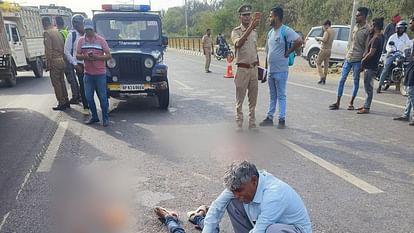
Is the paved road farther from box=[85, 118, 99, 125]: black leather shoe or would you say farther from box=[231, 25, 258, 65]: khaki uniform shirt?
box=[231, 25, 258, 65]: khaki uniform shirt

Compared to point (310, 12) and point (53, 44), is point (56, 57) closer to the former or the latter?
point (53, 44)

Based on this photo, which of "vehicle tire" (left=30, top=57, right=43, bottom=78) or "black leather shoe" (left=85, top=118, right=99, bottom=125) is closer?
"black leather shoe" (left=85, top=118, right=99, bottom=125)

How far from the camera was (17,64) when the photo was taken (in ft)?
43.6

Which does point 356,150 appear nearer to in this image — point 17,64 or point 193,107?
point 193,107

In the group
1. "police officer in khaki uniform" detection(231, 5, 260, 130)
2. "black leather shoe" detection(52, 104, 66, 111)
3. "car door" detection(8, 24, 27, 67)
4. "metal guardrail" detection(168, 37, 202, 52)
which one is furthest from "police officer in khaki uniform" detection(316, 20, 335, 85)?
"metal guardrail" detection(168, 37, 202, 52)

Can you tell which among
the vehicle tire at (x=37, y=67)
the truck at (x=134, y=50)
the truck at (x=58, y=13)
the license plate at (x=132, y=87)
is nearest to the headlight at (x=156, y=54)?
the truck at (x=134, y=50)

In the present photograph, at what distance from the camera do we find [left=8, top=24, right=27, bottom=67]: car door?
13.2 meters

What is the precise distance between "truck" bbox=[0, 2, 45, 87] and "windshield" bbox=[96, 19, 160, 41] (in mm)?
4434

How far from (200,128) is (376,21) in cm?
417

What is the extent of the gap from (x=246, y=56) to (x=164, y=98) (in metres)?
2.64

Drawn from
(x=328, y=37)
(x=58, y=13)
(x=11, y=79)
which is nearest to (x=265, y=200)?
(x=328, y=37)

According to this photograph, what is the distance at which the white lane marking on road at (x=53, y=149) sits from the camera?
4737 mm

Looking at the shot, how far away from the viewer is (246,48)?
5.98 metres

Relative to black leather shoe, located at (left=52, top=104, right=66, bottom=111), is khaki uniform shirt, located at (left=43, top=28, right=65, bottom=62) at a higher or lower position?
higher
